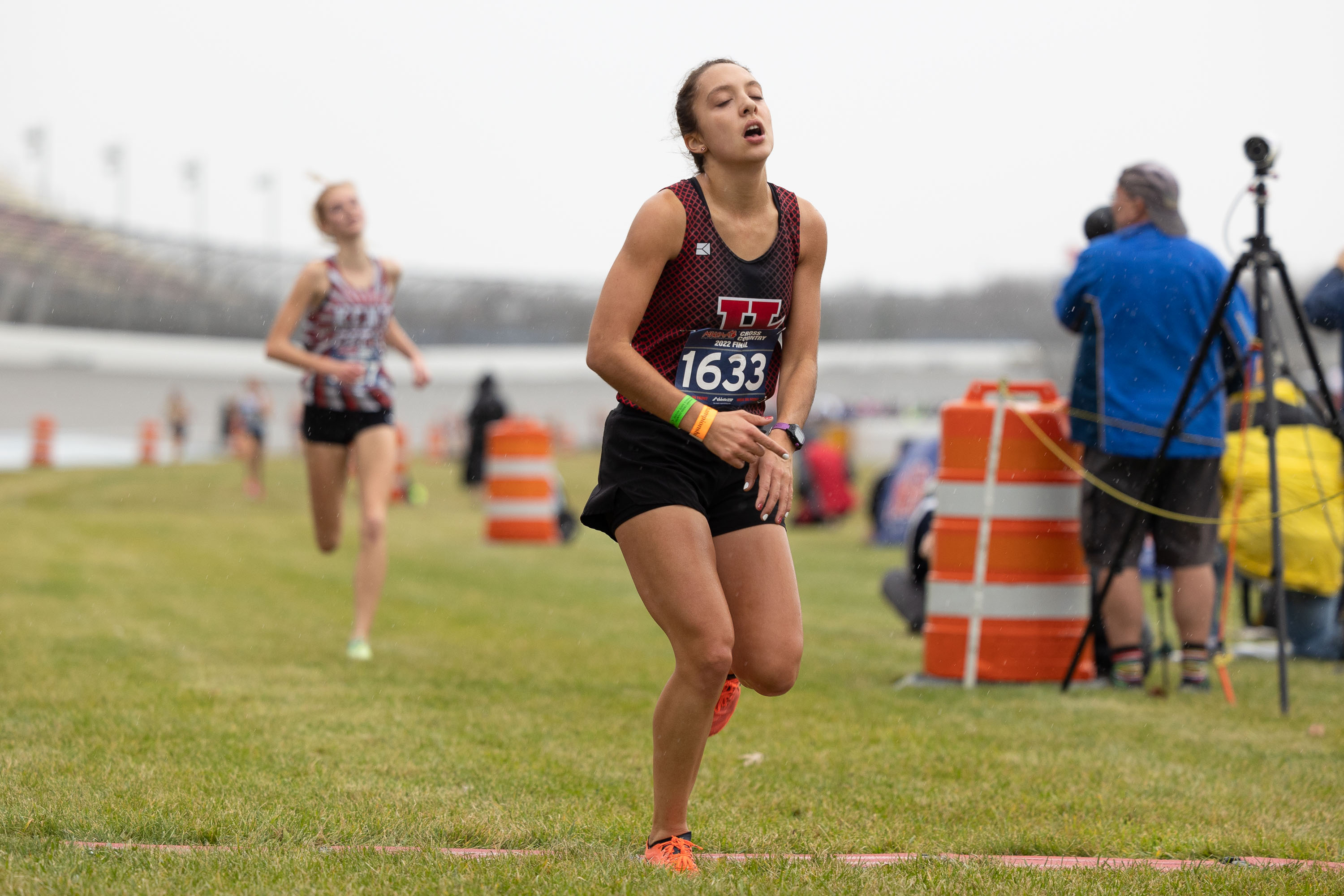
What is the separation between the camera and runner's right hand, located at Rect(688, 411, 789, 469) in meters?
3.57

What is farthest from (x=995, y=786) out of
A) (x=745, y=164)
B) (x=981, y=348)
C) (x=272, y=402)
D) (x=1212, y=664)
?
(x=981, y=348)

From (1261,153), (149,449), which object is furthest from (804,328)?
(149,449)

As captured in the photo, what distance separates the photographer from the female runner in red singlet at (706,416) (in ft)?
11.8

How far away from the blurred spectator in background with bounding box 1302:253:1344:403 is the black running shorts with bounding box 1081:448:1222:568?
2.47ft

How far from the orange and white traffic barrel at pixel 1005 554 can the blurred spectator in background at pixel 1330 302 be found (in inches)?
45.6

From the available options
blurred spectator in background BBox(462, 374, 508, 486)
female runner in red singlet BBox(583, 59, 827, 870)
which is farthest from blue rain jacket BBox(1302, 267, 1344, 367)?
blurred spectator in background BBox(462, 374, 508, 486)

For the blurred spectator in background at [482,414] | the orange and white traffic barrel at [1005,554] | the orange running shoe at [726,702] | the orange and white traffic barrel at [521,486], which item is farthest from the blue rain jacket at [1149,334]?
the blurred spectator in background at [482,414]

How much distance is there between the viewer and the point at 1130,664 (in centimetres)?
692

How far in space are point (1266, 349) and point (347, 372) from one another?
4209mm

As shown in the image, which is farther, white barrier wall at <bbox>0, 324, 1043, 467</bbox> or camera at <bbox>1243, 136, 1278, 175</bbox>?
white barrier wall at <bbox>0, 324, 1043, 467</bbox>

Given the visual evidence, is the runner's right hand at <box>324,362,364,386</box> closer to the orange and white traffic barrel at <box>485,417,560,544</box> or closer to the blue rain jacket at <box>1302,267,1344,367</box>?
the blue rain jacket at <box>1302,267,1344,367</box>

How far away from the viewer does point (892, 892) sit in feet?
10.8

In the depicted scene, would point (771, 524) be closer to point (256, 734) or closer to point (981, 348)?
point (256, 734)

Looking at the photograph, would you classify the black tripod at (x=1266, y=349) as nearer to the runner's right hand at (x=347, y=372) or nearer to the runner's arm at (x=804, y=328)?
the runner's arm at (x=804, y=328)
